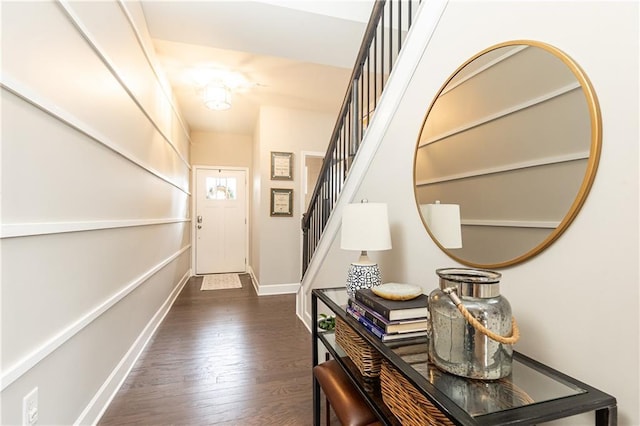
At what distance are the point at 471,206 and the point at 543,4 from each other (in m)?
0.60

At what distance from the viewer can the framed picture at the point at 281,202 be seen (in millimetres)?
4383

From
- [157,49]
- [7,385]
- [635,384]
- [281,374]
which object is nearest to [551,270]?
[635,384]

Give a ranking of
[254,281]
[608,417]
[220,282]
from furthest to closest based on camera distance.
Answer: [220,282] < [254,281] < [608,417]

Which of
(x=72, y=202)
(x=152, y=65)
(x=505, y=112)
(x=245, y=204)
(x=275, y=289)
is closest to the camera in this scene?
(x=505, y=112)

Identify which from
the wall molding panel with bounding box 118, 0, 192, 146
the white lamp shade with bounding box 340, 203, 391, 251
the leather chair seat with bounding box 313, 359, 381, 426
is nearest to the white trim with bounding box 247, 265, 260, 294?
the wall molding panel with bounding box 118, 0, 192, 146

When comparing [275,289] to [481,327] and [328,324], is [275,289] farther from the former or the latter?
[481,327]

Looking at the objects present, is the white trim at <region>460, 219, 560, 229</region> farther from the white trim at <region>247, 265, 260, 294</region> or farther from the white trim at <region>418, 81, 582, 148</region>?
the white trim at <region>247, 265, 260, 294</region>

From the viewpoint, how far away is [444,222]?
1.15m

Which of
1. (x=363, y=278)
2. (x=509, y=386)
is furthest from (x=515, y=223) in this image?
(x=363, y=278)

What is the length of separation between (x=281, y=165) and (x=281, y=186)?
0.31 meters

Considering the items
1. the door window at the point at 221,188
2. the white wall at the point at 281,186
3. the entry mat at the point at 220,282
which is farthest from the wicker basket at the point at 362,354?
the door window at the point at 221,188

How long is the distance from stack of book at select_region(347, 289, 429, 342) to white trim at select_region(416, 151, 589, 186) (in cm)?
47

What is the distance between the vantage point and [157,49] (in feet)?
8.99

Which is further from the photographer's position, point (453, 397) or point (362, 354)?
point (362, 354)
